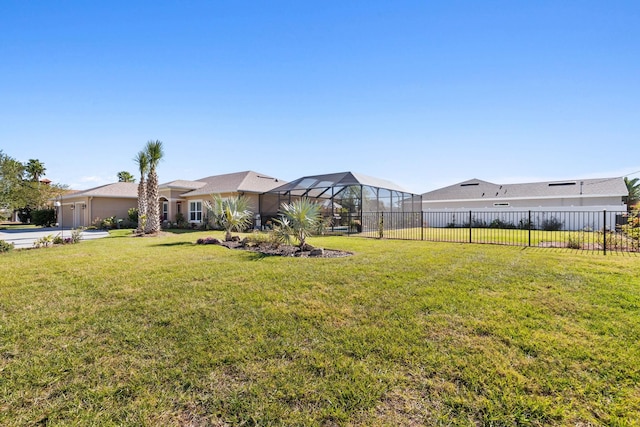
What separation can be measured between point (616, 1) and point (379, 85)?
7443 millimetres

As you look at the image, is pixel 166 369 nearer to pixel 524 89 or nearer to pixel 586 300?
pixel 586 300

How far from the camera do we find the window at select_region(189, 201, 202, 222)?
23391mm

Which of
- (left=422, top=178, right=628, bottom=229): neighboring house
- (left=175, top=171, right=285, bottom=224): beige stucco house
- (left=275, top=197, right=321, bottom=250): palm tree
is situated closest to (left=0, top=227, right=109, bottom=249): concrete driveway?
(left=175, top=171, right=285, bottom=224): beige stucco house

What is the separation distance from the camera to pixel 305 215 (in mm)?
9656

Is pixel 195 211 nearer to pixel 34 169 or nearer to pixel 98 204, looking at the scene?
pixel 98 204

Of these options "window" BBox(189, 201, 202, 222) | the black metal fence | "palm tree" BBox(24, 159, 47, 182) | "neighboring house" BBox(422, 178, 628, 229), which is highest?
"palm tree" BBox(24, 159, 47, 182)

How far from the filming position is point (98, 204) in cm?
2522

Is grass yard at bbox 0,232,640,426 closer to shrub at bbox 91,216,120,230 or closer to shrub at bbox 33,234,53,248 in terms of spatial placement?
shrub at bbox 33,234,53,248

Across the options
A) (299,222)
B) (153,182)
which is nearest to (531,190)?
(299,222)

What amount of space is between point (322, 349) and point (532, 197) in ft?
102

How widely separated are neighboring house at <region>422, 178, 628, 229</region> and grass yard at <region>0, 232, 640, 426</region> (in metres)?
19.8

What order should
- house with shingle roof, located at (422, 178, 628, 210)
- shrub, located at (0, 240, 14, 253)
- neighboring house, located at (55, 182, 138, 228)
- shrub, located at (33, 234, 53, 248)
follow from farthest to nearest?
neighboring house, located at (55, 182, 138, 228) < house with shingle roof, located at (422, 178, 628, 210) < shrub, located at (33, 234, 53, 248) < shrub, located at (0, 240, 14, 253)

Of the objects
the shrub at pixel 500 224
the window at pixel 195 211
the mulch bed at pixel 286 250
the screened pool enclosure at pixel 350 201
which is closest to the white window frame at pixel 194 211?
the window at pixel 195 211

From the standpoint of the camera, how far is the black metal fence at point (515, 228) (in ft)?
37.2
